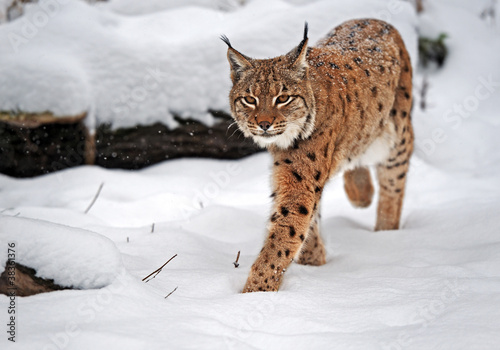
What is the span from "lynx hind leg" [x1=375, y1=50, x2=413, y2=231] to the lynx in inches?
1.5

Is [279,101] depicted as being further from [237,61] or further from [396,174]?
[396,174]

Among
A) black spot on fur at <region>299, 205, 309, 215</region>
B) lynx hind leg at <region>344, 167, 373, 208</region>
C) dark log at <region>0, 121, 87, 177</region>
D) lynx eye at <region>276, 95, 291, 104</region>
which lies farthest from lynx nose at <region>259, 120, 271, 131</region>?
dark log at <region>0, 121, 87, 177</region>

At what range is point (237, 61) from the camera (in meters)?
3.62

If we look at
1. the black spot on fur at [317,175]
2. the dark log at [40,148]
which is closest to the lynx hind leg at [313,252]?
the black spot on fur at [317,175]

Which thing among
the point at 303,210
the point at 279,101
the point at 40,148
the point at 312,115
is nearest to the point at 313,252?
the point at 303,210

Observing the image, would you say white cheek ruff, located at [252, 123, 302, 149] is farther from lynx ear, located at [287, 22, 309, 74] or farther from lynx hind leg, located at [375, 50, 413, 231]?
lynx hind leg, located at [375, 50, 413, 231]

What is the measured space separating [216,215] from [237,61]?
1.51 metres

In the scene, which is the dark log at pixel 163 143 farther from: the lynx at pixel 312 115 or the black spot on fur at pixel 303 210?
the black spot on fur at pixel 303 210

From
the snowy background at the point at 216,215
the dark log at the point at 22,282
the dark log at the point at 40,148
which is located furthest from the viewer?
the dark log at the point at 40,148

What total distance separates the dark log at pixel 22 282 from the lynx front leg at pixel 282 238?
44.1 inches

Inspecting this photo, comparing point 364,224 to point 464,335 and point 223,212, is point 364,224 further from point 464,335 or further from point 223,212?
point 464,335

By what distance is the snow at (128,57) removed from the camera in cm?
579

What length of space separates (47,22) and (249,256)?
174 inches

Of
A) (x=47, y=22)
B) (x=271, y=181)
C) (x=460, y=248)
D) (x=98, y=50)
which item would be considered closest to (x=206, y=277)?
(x=271, y=181)
